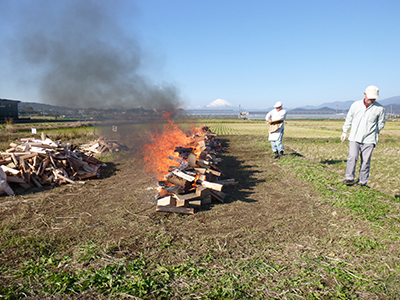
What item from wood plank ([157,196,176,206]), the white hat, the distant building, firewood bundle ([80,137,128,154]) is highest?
the distant building

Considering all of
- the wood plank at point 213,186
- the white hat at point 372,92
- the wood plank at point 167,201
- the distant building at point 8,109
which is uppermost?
the distant building at point 8,109

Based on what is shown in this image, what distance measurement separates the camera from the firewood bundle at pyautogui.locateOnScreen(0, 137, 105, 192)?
8.00 metres

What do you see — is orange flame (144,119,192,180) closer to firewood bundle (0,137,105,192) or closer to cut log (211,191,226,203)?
firewood bundle (0,137,105,192)

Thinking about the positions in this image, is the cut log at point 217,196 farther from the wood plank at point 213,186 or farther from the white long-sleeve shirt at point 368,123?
A: the white long-sleeve shirt at point 368,123

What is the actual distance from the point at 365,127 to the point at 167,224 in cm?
591

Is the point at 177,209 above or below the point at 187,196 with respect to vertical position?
below

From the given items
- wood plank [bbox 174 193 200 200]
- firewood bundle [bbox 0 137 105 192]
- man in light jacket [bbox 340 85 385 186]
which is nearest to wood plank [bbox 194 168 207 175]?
wood plank [bbox 174 193 200 200]

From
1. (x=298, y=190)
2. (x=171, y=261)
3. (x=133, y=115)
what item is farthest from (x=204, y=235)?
(x=133, y=115)

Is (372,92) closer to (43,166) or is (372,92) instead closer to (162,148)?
(162,148)

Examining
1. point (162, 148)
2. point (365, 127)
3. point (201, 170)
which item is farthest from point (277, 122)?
point (201, 170)

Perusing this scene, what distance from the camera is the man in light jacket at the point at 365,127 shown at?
6.93m

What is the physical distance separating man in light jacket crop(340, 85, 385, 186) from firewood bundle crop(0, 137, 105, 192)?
8304mm

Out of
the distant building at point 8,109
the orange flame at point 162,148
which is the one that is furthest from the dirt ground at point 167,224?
the distant building at point 8,109

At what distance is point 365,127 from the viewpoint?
701 centimetres
